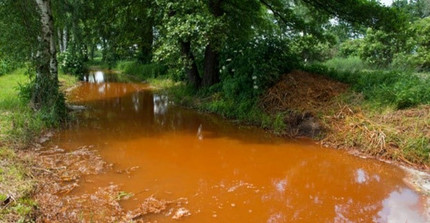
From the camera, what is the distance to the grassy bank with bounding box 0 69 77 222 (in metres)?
3.99

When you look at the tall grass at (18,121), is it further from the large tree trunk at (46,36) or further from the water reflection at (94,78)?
the water reflection at (94,78)

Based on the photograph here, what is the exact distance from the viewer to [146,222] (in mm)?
4262

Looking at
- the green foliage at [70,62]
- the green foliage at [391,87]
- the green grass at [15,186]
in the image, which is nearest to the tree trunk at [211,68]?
the green foliage at [391,87]

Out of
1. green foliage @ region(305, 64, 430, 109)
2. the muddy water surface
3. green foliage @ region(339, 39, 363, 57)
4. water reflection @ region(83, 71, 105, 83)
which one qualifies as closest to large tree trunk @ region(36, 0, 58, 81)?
the muddy water surface

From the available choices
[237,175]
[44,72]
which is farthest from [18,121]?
[237,175]

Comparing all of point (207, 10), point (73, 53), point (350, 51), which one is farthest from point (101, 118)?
point (350, 51)

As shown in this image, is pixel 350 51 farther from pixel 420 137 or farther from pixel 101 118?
pixel 101 118

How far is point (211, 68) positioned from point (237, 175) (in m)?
7.06

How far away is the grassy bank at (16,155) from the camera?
13.1 feet

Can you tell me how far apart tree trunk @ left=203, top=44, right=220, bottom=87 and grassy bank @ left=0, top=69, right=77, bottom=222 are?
6136mm

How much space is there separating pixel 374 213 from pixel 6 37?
8.98 m

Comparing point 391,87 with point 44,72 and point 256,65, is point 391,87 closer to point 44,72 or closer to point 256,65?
point 256,65

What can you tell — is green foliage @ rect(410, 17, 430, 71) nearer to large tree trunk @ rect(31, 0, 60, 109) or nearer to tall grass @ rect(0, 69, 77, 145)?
large tree trunk @ rect(31, 0, 60, 109)

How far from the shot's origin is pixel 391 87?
27.3 feet
